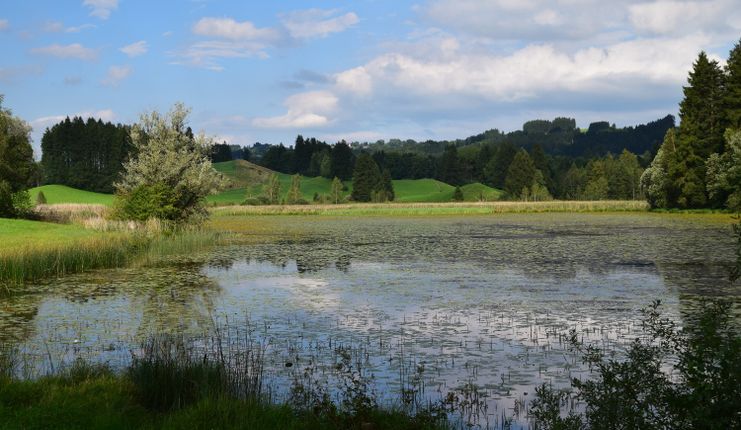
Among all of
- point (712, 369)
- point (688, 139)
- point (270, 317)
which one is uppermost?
point (688, 139)

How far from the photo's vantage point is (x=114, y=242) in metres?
32.5

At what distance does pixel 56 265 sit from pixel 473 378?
21.3 metres

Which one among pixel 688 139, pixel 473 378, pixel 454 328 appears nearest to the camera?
pixel 473 378

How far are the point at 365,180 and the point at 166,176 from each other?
108 metres

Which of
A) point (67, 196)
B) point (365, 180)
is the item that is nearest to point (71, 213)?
point (67, 196)

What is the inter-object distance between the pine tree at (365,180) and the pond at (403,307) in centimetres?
11756

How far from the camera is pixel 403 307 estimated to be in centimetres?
1891

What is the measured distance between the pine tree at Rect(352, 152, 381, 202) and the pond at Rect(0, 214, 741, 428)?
386ft

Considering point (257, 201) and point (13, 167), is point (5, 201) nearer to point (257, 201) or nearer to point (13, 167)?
point (13, 167)

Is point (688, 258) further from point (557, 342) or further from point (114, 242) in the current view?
point (114, 242)

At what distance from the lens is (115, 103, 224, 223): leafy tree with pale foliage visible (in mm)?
45906

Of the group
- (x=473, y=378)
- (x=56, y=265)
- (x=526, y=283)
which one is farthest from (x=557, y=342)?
(x=56, y=265)

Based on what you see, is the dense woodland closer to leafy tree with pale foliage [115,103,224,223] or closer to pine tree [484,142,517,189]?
leafy tree with pale foliage [115,103,224,223]

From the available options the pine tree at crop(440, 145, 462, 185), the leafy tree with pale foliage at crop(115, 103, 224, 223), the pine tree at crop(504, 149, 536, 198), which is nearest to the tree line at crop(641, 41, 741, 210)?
the leafy tree with pale foliage at crop(115, 103, 224, 223)
